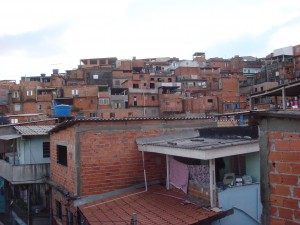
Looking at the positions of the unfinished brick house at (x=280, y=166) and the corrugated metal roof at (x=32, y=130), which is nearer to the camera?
the unfinished brick house at (x=280, y=166)

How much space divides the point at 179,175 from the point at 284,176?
26.1 ft

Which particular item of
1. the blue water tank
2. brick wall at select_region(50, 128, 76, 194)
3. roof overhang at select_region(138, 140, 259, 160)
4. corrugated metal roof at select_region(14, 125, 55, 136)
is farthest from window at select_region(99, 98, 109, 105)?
roof overhang at select_region(138, 140, 259, 160)

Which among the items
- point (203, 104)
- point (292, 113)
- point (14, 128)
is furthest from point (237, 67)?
point (292, 113)

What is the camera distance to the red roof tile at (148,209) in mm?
9000

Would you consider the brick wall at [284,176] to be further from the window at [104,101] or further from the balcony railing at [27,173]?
the window at [104,101]

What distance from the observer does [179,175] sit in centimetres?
1133

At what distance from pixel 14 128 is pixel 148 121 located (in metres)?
9.30

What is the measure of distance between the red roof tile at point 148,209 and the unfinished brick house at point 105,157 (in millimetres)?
622

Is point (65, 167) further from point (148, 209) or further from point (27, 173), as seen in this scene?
point (148, 209)

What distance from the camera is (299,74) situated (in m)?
60.8

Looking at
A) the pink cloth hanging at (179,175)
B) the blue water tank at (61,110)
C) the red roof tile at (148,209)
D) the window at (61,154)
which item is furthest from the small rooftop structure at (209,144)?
the blue water tank at (61,110)

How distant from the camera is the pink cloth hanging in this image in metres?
10.9

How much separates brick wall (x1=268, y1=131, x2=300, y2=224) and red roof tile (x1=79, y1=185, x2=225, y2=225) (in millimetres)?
5283

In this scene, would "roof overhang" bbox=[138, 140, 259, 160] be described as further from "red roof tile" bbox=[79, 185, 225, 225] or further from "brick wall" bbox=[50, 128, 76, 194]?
"brick wall" bbox=[50, 128, 76, 194]
